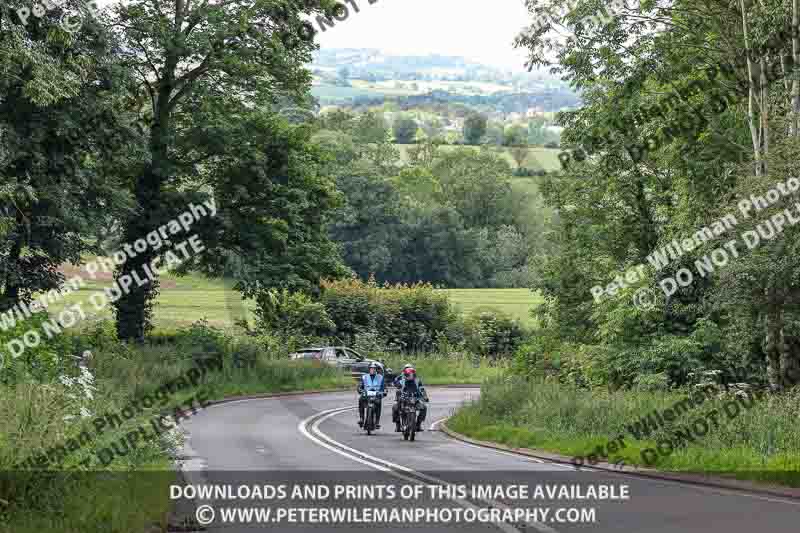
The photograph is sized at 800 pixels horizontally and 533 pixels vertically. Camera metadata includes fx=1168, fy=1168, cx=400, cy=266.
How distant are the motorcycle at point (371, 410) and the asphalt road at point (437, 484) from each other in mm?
308

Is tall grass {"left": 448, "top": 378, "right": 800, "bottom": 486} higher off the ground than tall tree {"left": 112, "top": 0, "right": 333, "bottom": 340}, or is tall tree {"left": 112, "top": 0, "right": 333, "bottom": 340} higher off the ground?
tall tree {"left": 112, "top": 0, "right": 333, "bottom": 340}

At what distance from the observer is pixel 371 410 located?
29.3m

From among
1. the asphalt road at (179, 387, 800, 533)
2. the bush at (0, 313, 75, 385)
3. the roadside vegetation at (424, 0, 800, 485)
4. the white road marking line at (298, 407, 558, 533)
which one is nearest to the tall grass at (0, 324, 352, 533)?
the bush at (0, 313, 75, 385)

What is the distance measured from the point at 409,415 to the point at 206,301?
54751 millimetres

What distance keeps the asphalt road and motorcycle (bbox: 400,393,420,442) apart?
0.33m

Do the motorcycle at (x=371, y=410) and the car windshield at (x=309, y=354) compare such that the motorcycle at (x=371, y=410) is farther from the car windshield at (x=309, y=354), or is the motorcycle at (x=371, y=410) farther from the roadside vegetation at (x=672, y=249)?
the car windshield at (x=309, y=354)

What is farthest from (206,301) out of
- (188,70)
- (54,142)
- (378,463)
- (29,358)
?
(378,463)

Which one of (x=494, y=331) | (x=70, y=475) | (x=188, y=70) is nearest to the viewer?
(x=70, y=475)

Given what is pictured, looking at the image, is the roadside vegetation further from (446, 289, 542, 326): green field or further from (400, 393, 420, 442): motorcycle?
(446, 289, 542, 326): green field

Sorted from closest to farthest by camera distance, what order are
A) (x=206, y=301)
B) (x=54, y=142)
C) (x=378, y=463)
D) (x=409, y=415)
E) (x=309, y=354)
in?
(x=378, y=463) < (x=409, y=415) < (x=54, y=142) < (x=309, y=354) < (x=206, y=301)

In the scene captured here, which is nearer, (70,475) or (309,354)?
(70,475)

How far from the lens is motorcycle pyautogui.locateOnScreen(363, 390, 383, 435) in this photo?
29.2m


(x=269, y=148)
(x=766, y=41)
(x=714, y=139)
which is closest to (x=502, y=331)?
(x=269, y=148)

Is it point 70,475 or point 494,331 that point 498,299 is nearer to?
point 494,331
